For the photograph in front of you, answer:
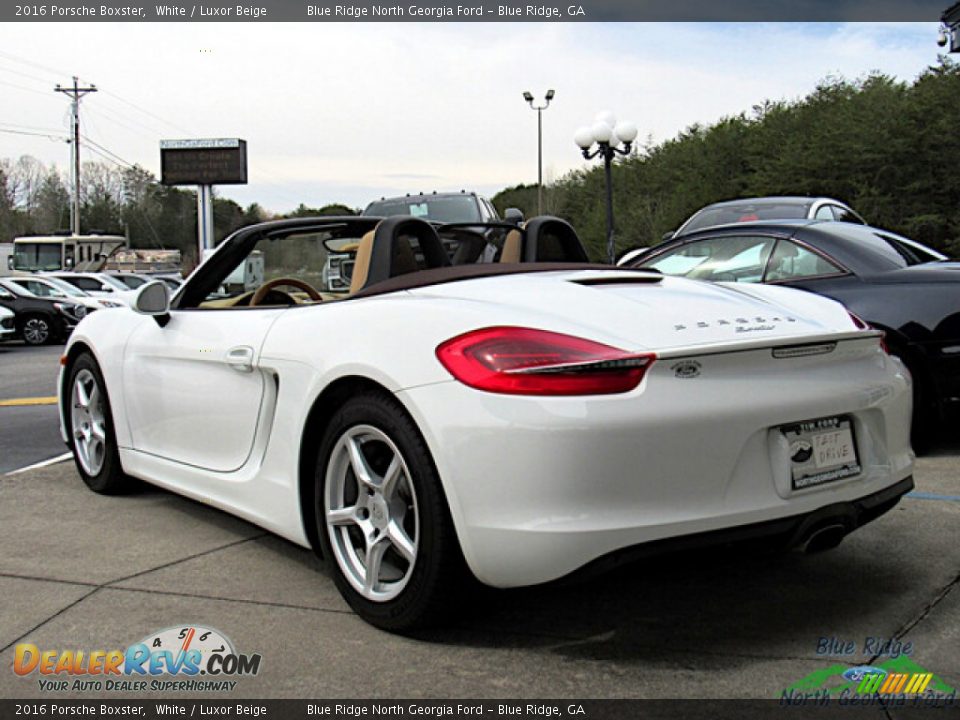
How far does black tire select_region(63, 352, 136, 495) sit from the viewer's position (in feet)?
15.8

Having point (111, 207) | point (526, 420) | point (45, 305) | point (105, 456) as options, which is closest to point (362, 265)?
point (526, 420)

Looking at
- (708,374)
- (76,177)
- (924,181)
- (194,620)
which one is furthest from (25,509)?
(76,177)

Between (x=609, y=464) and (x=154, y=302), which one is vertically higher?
(x=154, y=302)

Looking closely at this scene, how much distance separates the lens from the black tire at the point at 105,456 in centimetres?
482

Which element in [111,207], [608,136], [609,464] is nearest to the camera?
[609,464]

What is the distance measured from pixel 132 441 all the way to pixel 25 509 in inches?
26.8

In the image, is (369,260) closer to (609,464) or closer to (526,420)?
Answer: (526,420)

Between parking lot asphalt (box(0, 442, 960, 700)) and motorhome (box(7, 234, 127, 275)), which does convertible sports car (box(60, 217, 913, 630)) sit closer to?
parking lot asphalt (box(0, 442, 960, 700))

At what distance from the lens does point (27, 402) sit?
921 centimetres

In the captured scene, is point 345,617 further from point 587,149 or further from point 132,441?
point 587,149

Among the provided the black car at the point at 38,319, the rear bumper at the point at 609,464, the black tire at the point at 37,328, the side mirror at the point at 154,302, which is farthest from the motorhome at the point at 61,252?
the rear bumper at the point at 609,464

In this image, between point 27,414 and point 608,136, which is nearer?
point 27,414

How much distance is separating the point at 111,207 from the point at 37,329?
74.2m

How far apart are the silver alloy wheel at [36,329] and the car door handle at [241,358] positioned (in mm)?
17936
